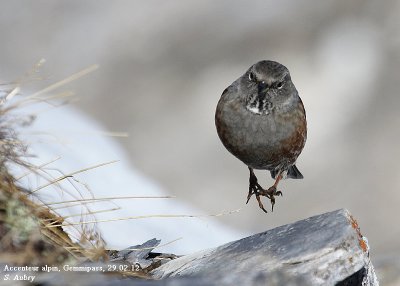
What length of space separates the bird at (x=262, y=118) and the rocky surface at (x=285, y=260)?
150cm

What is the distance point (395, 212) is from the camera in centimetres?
1250

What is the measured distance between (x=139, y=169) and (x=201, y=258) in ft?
26.7

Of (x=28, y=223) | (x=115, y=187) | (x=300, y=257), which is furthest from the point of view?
(x=115, y=187)

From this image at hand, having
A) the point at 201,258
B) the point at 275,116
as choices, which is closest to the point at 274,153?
the point at 275,116

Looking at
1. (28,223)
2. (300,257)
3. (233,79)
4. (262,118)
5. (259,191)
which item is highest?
(233,79)

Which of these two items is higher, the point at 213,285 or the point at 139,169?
the point at 139,169

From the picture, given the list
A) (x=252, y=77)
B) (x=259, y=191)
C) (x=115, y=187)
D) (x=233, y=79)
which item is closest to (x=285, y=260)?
(x=252, y=77)

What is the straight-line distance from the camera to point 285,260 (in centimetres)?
424

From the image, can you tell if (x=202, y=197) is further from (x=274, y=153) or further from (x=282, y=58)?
(x=274, y=153)

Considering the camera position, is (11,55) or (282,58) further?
(11,55)

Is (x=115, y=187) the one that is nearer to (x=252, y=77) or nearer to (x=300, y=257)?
(x=252, y=77)

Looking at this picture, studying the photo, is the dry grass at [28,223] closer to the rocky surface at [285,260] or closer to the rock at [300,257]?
the rocky surface at [285,260]

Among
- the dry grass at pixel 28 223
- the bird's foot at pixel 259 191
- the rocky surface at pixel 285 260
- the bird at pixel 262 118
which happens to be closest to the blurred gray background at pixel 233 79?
the bird's foot at pixel 259 191

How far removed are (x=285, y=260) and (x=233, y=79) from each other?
8.84m
